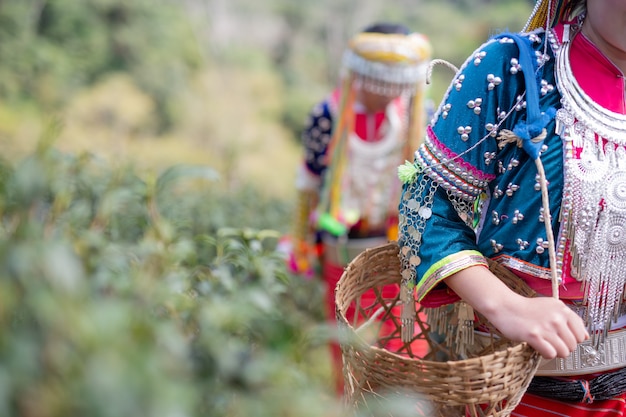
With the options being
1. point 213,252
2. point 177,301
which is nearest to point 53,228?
point 177,301

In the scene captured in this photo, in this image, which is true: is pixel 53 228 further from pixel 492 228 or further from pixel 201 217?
pixel 201 217

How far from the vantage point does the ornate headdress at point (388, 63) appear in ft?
11.1

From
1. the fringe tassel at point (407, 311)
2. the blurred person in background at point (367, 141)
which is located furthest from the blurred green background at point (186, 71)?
the fringe tassel at point (407, 311)

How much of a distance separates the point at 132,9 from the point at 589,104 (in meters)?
8.50

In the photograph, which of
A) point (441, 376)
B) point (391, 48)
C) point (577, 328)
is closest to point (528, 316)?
point (577, 328)

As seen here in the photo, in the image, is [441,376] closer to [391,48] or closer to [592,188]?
[592,188]

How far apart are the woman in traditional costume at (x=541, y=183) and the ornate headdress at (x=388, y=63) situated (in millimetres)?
2011

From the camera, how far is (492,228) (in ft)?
4.49

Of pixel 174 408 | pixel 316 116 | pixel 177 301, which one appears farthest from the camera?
pixel 316 116

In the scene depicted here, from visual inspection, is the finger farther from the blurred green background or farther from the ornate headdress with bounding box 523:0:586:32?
the blurred green background

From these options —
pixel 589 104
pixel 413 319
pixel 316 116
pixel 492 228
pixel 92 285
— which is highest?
pixel 589 104

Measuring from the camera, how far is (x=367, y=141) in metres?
3.51

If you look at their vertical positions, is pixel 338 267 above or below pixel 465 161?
below

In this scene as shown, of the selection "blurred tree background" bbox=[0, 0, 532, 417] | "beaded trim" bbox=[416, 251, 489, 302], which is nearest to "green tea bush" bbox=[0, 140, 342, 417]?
"blurred tree background" bbox=[0, 0, 532, 417]
